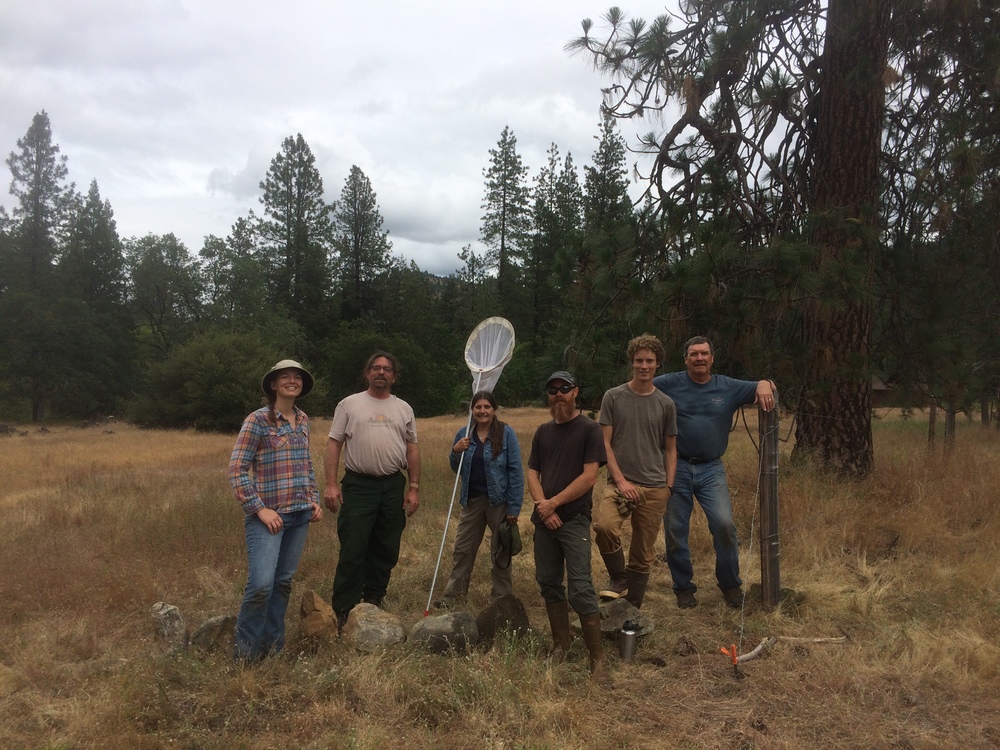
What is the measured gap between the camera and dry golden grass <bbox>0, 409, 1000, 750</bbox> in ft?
10.7

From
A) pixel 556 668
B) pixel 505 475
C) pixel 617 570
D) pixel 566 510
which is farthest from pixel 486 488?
pixel 556 668

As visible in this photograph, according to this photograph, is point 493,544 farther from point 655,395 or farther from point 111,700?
point 111,700

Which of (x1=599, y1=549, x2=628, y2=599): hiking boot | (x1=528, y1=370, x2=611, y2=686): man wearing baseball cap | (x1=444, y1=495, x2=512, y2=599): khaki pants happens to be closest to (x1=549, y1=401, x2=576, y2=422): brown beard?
(x1=528, y1=370, x2=611, y2=686): man wearing baseball cap

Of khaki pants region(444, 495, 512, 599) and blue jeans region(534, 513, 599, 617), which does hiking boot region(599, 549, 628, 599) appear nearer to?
blue jeans region(534, 513, 599, 617)

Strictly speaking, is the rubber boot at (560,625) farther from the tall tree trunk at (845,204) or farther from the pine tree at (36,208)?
the pine tree at (36,208)

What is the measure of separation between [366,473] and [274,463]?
847 mm

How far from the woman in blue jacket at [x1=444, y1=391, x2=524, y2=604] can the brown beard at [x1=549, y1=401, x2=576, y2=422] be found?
1.10m

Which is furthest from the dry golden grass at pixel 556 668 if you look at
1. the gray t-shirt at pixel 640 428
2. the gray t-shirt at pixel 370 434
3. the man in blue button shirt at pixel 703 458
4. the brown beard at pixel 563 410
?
the brown beard at pixel 563 410

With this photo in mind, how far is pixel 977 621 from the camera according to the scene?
437 cm

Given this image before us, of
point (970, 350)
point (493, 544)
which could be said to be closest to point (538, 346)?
point (970, 350)

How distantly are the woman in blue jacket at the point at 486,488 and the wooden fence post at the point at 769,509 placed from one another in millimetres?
1724

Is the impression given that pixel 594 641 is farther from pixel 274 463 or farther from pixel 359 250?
pixel 359 250

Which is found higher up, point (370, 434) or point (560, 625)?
point (370, 434)

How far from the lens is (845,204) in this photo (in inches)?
312
